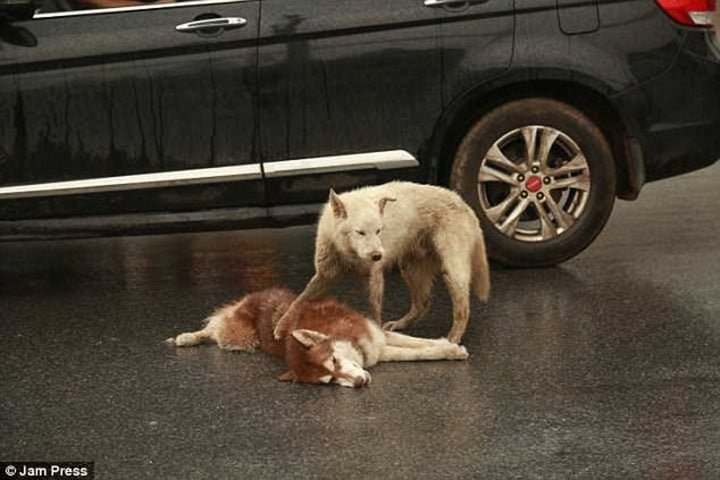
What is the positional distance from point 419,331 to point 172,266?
250cm

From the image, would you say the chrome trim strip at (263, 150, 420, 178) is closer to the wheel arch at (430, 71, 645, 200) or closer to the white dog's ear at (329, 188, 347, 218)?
the wheel arch at (430, 71, 645, 200)

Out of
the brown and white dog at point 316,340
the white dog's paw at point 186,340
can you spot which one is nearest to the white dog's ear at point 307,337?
the brown and white dog at point 316,340

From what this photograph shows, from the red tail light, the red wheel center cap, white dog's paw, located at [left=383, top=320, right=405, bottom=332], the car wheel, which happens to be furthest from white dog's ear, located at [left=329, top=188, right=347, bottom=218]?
the red tail light

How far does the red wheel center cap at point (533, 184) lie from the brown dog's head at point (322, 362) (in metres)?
2.40

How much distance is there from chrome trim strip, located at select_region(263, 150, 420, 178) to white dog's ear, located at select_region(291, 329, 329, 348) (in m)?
2.13

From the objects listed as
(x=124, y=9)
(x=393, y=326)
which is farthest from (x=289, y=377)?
(x=124, y=9)

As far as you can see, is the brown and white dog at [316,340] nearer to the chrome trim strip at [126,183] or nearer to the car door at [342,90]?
the chrome trim strip at [126,183]

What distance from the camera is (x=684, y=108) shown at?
26.9 feet

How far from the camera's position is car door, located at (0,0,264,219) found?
789 cm

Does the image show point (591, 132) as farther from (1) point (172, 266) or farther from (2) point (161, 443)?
(2) point (161, 443)

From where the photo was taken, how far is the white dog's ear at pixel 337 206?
21.2 ft

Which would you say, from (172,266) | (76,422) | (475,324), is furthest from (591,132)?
(76,422)

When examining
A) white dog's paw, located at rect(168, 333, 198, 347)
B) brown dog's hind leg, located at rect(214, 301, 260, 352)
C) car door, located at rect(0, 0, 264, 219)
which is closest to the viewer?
brown dog's hind leg, located at rect(214, 301, 260, 352)

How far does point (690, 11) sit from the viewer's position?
8.26 meters
